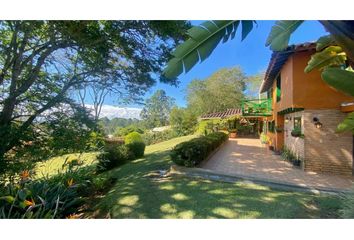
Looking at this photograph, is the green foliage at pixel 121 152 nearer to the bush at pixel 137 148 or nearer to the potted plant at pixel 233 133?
the bush at pixel 137 148

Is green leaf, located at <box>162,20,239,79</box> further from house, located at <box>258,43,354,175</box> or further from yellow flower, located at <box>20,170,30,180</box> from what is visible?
house, located at <box>258,43,354,175</box>

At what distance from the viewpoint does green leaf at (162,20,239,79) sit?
261 centimetres

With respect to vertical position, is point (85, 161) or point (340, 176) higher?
point (85, 161)

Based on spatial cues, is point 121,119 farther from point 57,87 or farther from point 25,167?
point 25,167

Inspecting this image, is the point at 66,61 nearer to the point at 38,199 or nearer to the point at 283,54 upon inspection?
the point at 38,199

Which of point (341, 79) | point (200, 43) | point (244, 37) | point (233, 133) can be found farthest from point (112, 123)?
point (233, 133)

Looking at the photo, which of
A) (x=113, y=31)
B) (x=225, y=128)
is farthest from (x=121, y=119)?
(x=225, y=128)

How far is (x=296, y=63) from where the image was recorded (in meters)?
7.64

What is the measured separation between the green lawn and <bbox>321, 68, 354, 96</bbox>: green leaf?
264cm

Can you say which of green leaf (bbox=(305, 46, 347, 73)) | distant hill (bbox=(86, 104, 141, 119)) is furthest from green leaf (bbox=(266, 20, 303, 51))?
distant hill (bbox=(86, 104, 141, 119))

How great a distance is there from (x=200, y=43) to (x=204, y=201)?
322 centimetres

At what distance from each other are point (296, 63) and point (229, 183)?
501 centimetres

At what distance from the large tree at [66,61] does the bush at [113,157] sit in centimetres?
185
